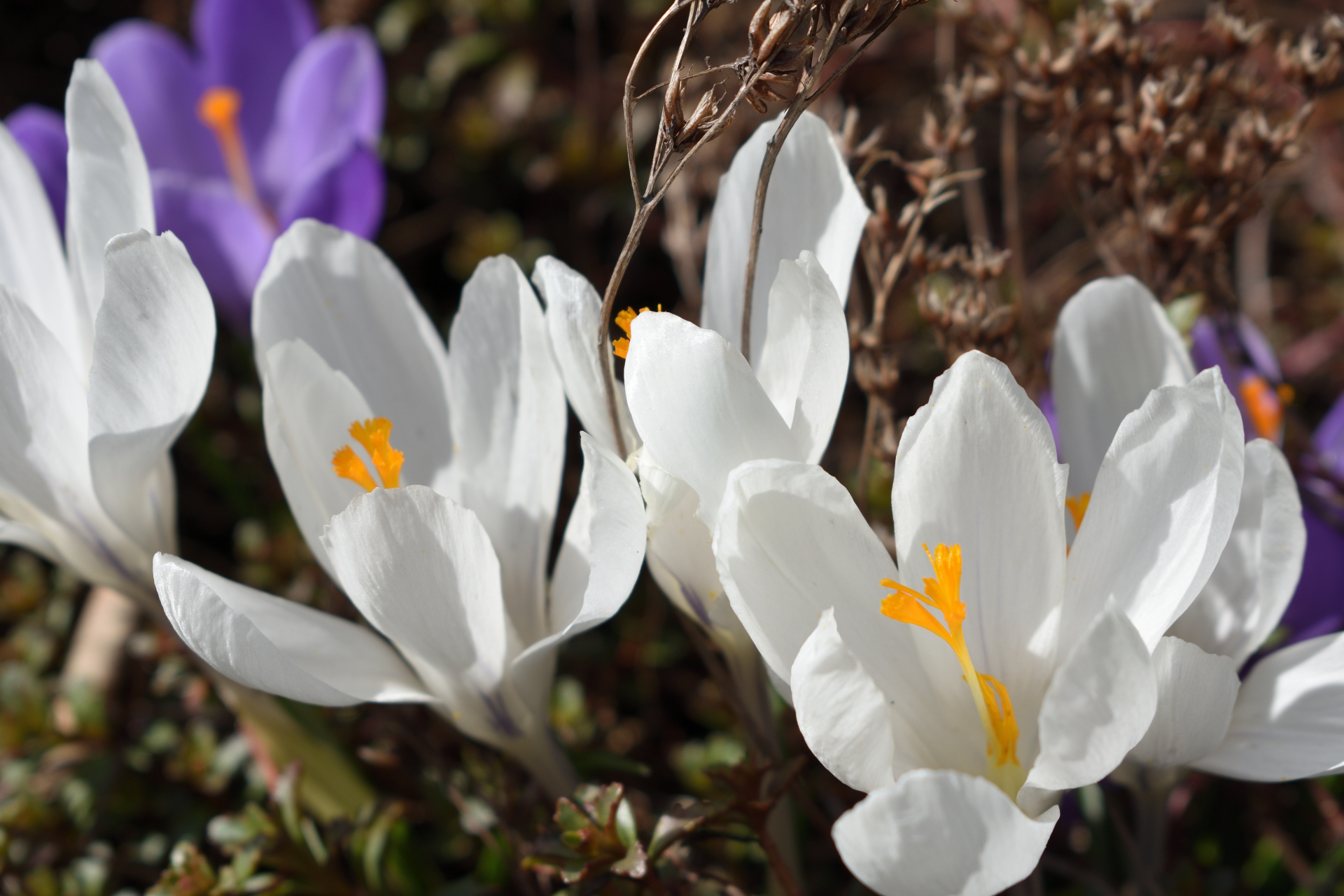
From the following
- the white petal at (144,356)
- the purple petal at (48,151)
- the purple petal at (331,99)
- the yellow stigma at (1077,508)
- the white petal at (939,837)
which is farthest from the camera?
the purple petal at (331,99)

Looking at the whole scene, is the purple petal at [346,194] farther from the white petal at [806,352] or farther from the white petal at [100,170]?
the white petal at [806,352]

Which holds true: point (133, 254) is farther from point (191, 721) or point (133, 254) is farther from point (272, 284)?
point (191, 721)

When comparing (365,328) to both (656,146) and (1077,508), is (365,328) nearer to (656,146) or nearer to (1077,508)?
(656,146)

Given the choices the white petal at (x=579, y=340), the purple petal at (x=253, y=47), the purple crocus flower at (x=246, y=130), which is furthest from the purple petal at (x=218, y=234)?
the white petal at (x=579, y=340)

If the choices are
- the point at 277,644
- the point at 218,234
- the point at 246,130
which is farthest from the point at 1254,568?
the point at 246,130

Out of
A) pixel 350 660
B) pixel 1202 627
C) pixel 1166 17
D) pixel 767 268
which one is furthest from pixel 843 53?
pixel 350 660

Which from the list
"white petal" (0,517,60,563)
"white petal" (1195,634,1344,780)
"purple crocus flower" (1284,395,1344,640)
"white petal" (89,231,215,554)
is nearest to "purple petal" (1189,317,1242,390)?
"purple crocus flower" (1284,395,1344,640)
